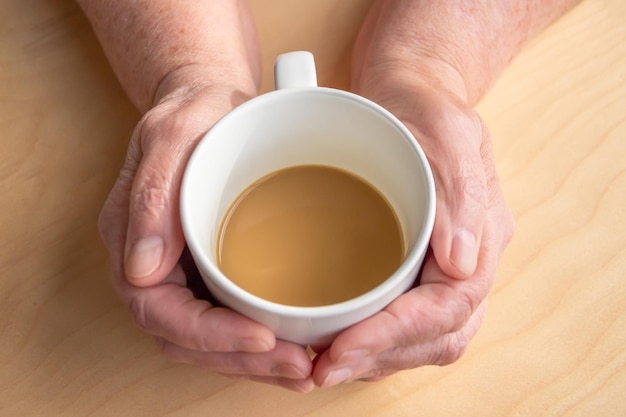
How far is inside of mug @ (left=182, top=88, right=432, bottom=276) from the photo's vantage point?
527 millimetres

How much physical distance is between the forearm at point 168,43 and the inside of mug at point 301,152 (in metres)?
0.14

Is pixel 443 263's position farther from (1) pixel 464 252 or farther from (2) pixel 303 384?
(2) pixel 303 384

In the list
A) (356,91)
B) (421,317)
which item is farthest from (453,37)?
(421,317)

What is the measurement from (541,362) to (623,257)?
6.5 inches

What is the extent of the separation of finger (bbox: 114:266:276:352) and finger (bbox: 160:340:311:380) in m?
0.02

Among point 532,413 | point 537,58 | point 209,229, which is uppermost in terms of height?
point 209,229

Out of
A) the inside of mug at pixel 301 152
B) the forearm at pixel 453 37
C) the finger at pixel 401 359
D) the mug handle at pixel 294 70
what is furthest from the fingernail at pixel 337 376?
the forearm at pixel 453 37

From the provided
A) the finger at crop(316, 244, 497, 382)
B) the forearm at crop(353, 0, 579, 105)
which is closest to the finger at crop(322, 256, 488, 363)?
the finger at crop(316, 244, 497, 382)

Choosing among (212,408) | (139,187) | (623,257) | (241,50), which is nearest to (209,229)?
(139,187)

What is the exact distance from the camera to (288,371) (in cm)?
54

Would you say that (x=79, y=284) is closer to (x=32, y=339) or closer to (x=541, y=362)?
(x=32, y=339)

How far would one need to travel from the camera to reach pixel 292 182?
2.19ft

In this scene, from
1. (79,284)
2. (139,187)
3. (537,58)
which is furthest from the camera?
(537,58)

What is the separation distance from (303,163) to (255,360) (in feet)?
0.70
